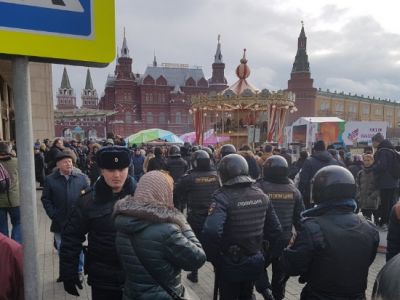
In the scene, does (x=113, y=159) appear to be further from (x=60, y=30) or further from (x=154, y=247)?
(x=60, y=30)

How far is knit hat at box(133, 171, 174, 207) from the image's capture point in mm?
2180

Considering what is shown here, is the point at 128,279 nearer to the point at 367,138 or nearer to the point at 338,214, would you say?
the point at 338,214

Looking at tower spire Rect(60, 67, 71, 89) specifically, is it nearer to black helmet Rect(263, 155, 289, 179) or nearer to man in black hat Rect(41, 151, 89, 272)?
man in black hat Rect(41, 151, 89, 272)

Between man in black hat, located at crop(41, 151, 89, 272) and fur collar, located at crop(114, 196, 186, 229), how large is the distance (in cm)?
245

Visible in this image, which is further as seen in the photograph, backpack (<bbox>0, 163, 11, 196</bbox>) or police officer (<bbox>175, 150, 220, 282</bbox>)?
police officer (<bbox>175, 150, 220, 282</bbox>)

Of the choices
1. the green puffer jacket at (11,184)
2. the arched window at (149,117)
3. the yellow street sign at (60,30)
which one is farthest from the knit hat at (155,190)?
the arched window at (149,117)

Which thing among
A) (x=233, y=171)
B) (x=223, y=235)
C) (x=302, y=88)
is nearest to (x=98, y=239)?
(x=223, y=235)

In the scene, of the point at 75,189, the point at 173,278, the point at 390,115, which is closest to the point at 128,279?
the point at 173,278

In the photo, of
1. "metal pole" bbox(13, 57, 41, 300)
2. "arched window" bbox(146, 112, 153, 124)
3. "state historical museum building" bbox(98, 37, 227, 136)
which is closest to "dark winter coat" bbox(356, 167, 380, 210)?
"metal pole" bbox(13, 57, 41, 300)

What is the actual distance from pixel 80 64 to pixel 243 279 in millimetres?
2410

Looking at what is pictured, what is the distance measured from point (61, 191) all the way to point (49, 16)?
10.3 ft

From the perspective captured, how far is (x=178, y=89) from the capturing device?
69.2 metres

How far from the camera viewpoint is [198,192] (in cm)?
486

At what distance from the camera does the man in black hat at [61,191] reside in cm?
435
